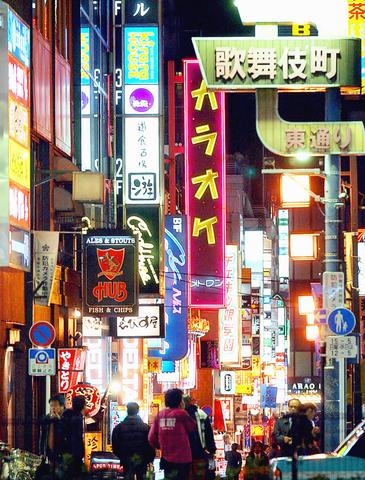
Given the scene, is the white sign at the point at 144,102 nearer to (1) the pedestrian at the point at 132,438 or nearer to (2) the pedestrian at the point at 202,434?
(2) the pedestrian at the point at 202,434

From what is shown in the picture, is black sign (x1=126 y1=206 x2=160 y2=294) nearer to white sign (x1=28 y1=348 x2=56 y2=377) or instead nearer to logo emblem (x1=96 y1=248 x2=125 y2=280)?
logo emblem (x1=96 y1=248 x2=125 y2=280)

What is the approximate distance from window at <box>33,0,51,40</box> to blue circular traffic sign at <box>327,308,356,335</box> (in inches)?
418

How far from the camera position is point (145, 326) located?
1339 inches

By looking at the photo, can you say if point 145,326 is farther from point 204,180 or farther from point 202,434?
point 202,434

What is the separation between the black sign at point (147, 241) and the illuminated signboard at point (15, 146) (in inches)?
366

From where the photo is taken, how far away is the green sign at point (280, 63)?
2220 cm

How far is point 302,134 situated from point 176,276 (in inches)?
635

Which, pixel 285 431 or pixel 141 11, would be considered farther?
pixel 141 11

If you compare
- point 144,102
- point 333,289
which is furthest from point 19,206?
point 144,102

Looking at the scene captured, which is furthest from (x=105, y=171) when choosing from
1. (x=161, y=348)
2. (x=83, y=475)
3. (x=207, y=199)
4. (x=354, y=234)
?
(x=83, y=475)

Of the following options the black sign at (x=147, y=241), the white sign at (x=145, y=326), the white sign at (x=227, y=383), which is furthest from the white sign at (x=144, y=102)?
the white sign at (x=227, y=383)

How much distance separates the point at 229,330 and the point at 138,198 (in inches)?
797

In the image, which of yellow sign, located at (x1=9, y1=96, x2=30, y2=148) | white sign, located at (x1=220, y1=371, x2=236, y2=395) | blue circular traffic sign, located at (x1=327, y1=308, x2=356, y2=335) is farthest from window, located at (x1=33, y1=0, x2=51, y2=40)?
white sign, located at (x1=220, y1=371, x2=236, y2=395)

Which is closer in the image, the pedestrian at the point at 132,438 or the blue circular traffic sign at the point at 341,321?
the pedestrian at the point at 132,438
